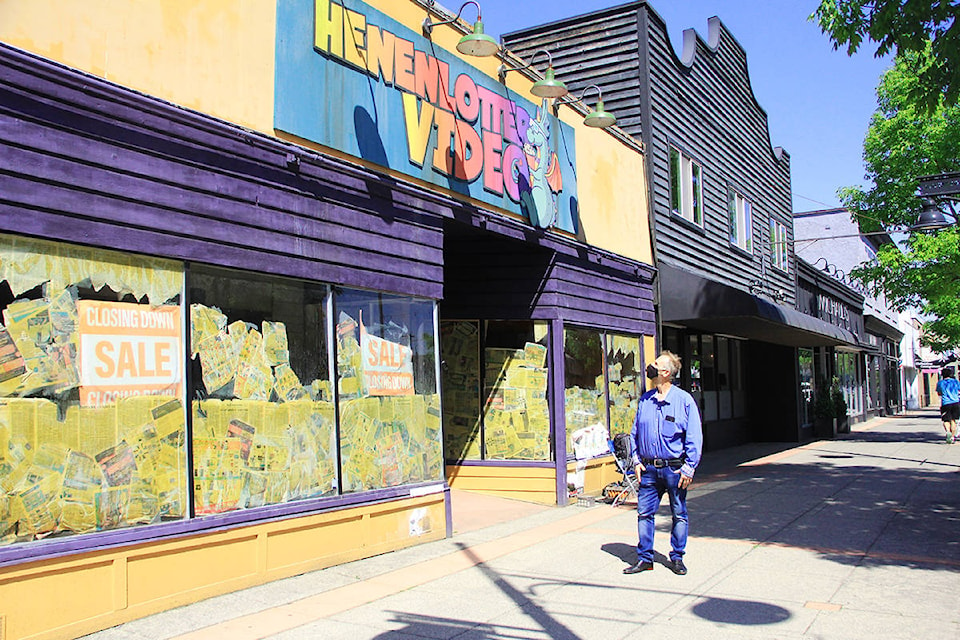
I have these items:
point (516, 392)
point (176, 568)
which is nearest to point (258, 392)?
point (176, 568)

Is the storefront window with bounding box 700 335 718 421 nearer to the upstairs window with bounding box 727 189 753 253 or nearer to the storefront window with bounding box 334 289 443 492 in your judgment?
the upstairs window with bounding box 727 189 753 253

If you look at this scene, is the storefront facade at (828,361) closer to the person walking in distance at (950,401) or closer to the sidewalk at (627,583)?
the person walking in distance at (950,401)

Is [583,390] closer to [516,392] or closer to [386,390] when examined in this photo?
[516,392]

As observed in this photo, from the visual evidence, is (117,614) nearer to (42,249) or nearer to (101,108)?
(42,249)

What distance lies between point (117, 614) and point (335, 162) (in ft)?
13.4

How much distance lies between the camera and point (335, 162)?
7.59m

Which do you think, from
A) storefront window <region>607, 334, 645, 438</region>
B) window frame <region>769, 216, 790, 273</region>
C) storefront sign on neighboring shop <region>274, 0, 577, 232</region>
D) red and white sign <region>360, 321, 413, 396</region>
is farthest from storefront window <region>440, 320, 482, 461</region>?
window frame <region>769, 216, 790, 273</region>

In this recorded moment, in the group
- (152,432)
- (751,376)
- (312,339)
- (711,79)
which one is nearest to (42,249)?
(152,432)

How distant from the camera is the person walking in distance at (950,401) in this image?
2016cm

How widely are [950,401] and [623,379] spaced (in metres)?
11.3

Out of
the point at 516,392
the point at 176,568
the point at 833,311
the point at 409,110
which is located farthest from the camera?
the point at 833,311

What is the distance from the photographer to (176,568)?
5.86 m

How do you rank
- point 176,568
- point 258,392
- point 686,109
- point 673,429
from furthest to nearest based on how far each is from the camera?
point 686,109
point 673,429
point 258,392
point 176,568

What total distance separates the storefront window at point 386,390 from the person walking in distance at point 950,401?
52.4ft
